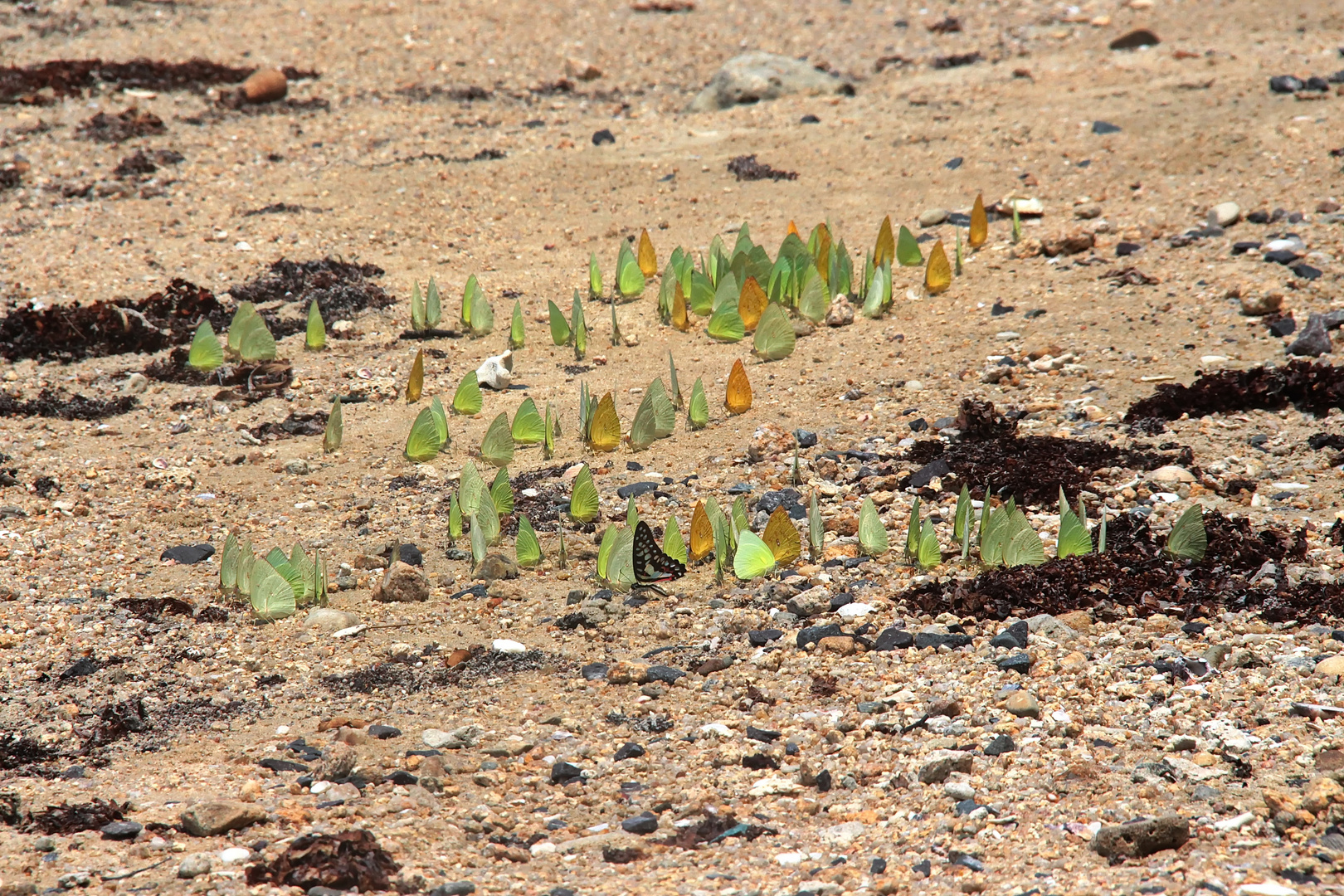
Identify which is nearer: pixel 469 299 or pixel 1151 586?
pixel 1151 586

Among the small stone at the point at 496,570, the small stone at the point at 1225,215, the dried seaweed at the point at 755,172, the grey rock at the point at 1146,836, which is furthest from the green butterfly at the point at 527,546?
the dried seaweed at the point at 755,172

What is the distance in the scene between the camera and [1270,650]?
4332 mm

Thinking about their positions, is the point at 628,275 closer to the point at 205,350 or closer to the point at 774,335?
the point at 774,335

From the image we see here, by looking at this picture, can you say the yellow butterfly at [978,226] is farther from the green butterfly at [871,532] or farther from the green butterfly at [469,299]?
the green butterfly at [871,532]

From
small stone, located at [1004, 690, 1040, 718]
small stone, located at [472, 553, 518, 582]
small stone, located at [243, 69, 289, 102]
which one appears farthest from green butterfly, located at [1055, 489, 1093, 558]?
small stone, located at [243, 69, 289, 102]

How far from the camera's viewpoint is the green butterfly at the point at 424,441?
6719mm

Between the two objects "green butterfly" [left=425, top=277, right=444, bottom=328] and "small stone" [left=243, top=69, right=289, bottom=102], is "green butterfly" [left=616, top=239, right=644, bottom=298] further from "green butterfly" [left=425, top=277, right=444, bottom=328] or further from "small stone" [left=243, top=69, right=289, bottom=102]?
"small stone" [left=243, top=69, right=289, bottom=102]

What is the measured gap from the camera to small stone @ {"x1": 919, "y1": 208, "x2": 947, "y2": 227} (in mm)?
9703

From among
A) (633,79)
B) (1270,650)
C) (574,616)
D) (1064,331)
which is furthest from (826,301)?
(633,79)

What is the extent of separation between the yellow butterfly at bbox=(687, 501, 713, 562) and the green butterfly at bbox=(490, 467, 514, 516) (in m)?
1.08

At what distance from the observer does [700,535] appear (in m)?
5.55

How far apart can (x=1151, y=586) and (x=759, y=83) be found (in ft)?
32.7

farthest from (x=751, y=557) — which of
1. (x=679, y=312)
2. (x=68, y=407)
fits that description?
(x=68, y=407)

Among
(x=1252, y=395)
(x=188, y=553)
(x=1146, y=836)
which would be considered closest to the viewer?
(x=1146, y=836)
